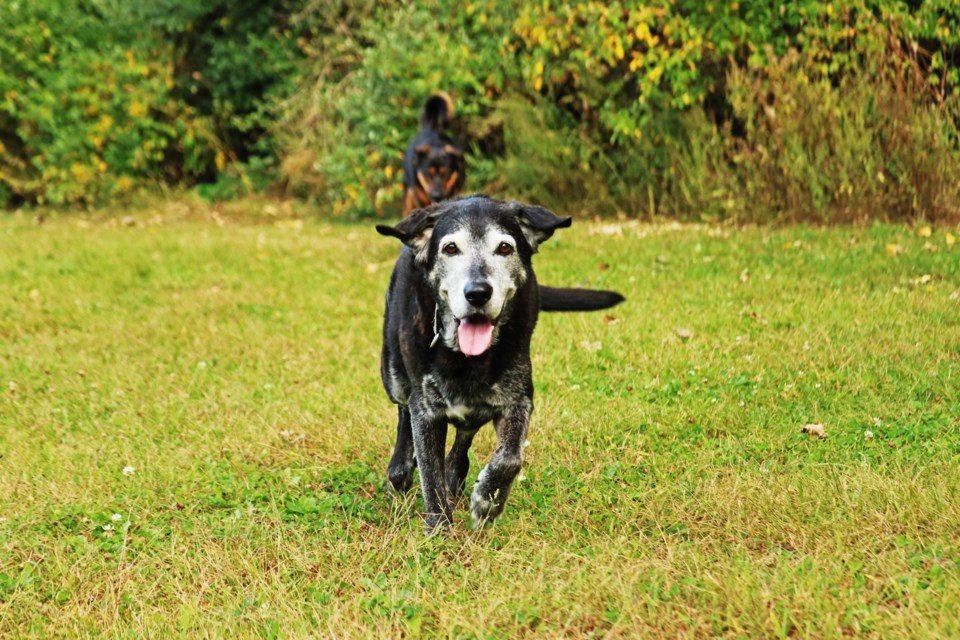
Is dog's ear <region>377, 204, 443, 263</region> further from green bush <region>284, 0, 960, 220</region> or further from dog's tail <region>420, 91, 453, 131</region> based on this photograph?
dog's tail <region>420, 91, 453, 131</region>

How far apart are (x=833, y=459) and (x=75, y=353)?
6.09 metres

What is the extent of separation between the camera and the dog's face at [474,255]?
4.05 meters

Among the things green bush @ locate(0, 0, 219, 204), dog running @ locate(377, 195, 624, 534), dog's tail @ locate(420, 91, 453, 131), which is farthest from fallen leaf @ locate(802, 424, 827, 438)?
green bush @ locate(0, 0, 219, 204)

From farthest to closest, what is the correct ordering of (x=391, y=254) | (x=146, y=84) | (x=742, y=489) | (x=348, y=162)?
1. (x=146, y=84)
2. (x=348, y=162)
3. (x=391, y=254)
4. (x=742, y=489)

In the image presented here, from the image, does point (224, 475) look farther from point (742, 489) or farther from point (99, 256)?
point (99, 256)

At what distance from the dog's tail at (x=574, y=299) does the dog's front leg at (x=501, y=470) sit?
2.92ft

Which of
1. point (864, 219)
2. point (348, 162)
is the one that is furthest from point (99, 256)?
point (864, 219)

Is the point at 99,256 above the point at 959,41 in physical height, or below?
below

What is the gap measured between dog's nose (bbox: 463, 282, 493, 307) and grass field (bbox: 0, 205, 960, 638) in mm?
1046

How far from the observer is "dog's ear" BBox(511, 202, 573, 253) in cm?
436

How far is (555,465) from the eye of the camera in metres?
5.24

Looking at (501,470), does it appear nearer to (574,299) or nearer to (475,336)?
(475,336)

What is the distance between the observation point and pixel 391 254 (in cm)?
1162

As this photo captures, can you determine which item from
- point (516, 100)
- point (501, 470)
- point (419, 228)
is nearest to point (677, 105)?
point (516, 100)
